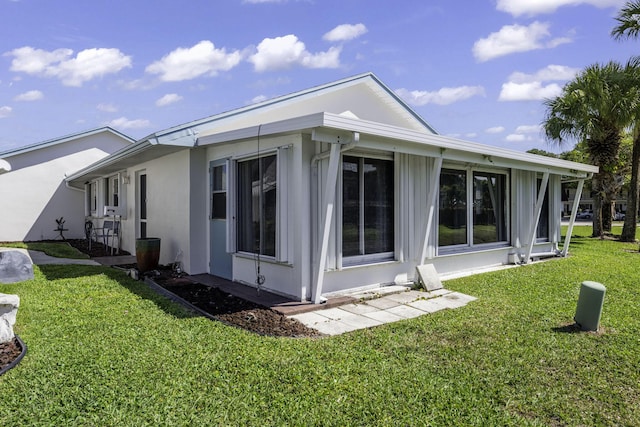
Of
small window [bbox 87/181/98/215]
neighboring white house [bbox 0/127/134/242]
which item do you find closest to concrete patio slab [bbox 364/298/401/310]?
small window [bbox 87/181/98/215]

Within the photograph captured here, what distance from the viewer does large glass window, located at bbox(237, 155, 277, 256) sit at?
630 cm

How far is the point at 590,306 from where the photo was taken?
15.3ft

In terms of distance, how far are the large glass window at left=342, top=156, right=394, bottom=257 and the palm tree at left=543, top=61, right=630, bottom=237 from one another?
12.5 m

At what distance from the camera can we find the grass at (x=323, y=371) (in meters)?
2.83

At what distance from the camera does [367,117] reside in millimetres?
10016

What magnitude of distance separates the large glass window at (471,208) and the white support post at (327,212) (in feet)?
11.0

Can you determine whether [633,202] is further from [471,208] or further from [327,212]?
[327,212]

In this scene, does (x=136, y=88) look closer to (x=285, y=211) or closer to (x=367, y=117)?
(x=367, y=117)

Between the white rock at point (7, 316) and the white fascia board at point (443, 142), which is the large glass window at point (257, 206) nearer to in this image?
the white fascia board at point (443, 142)

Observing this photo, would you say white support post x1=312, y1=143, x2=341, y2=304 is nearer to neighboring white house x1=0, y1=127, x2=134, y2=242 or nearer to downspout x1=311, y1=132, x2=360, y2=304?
downspout x1=311, y1=132, x2=360, y2=304

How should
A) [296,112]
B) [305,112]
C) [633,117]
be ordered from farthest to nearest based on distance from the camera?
[633,117], [305,112], [296,112]

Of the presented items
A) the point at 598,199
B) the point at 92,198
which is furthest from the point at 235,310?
the point at 598,199

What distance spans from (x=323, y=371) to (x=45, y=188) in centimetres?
1716

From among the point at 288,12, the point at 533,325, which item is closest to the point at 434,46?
the point at 288,12
